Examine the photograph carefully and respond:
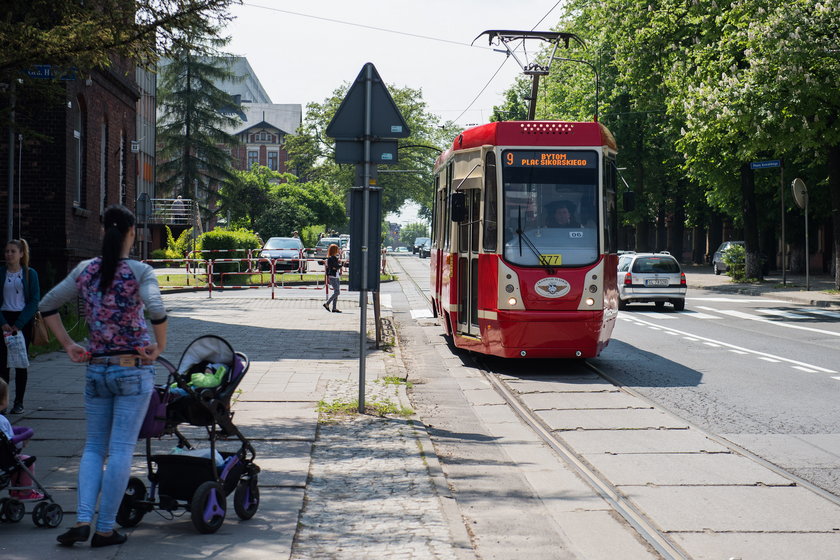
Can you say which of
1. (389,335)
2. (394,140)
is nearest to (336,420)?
(394,140)

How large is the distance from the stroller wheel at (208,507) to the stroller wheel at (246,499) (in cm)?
16

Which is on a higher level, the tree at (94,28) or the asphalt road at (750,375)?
the tree at (94,28)

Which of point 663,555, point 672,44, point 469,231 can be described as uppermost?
point 672,44

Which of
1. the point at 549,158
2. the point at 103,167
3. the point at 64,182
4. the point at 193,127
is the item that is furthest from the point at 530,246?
the point at 193,127

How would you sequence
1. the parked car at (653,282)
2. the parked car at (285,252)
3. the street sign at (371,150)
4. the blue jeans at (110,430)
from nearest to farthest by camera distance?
the blue jeans at (110,430), the street sign at (371,150), the parked car at (653,282), the parked car at (285,252)

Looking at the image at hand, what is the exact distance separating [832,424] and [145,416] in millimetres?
6762

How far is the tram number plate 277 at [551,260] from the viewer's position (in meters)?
13.6

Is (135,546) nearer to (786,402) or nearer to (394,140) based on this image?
(394,140)

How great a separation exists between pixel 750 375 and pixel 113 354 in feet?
32.6

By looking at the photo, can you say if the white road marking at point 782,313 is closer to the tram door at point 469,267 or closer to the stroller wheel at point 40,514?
the tram door at point 469,267

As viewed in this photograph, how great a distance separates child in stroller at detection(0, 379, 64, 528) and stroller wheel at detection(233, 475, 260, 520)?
958 mm

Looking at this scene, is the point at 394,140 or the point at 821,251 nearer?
the point at 394,140

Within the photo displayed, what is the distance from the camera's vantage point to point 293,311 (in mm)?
25297

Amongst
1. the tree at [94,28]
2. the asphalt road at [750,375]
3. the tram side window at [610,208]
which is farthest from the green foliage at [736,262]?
the tree at [94,28]
